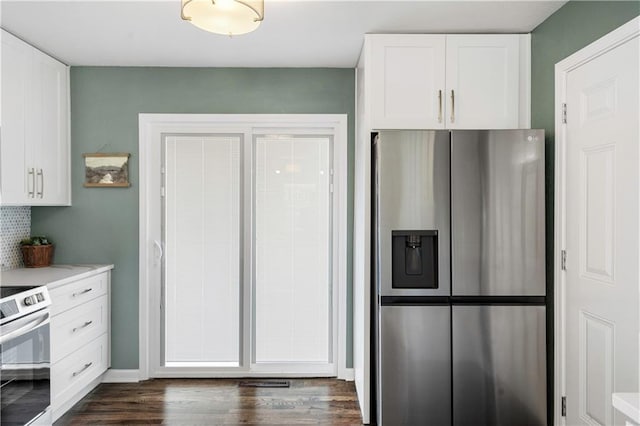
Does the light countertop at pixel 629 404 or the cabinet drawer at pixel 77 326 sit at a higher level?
the light countertop at pixel 629 404

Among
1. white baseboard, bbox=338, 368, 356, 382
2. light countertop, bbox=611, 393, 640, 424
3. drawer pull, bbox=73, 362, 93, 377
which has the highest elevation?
light countertop, bbox=611, 393, 640, 424

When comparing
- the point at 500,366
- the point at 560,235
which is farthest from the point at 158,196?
the point at 560,235

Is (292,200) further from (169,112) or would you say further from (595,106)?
(595,106)

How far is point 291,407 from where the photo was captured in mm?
2836

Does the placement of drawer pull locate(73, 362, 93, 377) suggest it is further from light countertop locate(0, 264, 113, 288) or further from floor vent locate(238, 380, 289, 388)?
floor vent locate(238, 380, 289, 388)

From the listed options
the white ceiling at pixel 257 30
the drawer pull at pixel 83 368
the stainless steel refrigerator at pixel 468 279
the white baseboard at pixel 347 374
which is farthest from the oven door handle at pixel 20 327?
the white baseboard at pixel 347 374

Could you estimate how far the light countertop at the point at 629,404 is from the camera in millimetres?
1136

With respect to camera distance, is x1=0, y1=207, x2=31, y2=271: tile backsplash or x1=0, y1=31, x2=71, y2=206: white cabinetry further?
x1=0, y1=207, x2=31, y2=271: tile backsplash

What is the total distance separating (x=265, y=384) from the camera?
3.18m

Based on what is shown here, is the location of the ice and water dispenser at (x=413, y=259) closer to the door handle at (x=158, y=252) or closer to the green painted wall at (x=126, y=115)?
the green painted wall at (x=126, y=115)

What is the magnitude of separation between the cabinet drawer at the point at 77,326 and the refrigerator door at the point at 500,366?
2.32 metres

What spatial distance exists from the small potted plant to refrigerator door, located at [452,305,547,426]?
2830 mm

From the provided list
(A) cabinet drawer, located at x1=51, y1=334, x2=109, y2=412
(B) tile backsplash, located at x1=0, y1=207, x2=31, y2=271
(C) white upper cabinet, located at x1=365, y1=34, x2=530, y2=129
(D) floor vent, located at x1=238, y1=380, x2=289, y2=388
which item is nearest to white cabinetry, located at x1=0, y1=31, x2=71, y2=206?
(B) tile backsplash, located at x1=0, y1=207, x2=31, y2=271

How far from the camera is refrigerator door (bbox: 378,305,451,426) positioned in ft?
7.55
